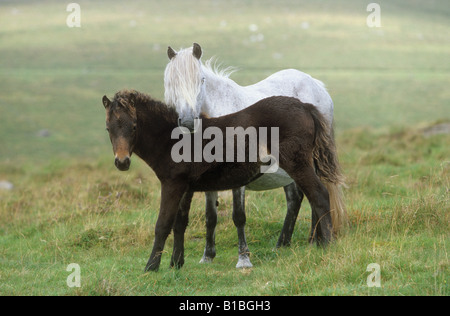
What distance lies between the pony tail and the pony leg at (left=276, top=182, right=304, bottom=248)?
88 centimetres

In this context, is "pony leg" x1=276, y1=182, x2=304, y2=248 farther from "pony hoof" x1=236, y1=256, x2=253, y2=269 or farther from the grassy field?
"pony hoof" x1=236, y1=256, x2=253, y2=269

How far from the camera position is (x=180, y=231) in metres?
6.50

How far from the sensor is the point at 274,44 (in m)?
39.4

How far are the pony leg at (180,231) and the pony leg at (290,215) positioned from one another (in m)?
1.59

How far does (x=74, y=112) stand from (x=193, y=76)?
2386 centimetres

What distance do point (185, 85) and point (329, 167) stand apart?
2.05 metres

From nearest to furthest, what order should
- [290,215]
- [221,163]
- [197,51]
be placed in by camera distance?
[221,163] → [197,51] → [290,215]

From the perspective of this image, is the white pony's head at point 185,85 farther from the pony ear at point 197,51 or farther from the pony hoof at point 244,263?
the pony hoof at point 244,263

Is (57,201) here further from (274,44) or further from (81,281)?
(274,44)

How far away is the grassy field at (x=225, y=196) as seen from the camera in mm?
5617

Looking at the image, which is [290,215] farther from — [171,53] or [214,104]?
[171,53]

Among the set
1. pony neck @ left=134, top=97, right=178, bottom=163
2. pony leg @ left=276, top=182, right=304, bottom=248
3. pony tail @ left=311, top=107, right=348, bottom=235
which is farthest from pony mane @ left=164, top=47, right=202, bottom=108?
pony leg @ left=276, top=182, right=304, bottom=248

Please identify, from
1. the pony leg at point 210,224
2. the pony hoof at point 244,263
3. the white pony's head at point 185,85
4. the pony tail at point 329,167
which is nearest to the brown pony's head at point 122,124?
the white pony's head at point 185,85

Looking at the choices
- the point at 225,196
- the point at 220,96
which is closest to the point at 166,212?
the point at 220,96
